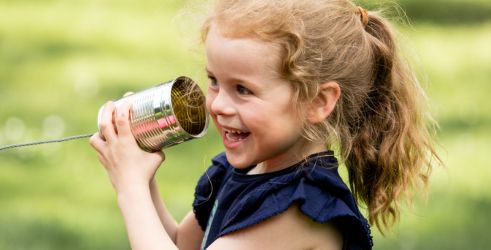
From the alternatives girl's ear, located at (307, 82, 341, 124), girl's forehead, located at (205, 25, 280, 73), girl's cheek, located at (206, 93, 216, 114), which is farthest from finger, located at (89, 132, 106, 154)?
girl's ear, located at (307, 82, 341, 124)

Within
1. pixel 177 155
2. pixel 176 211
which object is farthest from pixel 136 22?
pixel 176 211

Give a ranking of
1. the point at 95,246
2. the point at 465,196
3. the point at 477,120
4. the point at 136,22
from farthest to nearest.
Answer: the point at 136,22
the point at 477,120
the point at 465,196
the point at 95,246

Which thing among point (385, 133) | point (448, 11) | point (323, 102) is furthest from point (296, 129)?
point (448, 11)

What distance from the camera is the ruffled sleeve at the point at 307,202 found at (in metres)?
3.03

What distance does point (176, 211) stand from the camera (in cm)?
539

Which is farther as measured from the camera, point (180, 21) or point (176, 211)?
point (176, 211)

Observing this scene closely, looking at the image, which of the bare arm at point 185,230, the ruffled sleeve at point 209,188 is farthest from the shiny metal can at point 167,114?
the bare arm at point 185,230

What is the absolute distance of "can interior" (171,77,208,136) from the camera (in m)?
3.23

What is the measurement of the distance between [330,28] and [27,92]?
3886 mm

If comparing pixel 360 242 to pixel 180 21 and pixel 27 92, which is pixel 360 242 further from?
pixel 27 92

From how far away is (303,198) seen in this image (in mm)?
3021

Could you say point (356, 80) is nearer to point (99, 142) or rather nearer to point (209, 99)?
point (209, 99)

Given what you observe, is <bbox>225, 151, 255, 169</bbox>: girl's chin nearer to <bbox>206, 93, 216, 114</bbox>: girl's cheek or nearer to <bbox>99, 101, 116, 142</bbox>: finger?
<bbox>206, 93, 216, 114</bbox>: girl's cheek

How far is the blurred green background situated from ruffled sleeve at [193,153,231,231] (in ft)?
0.85
